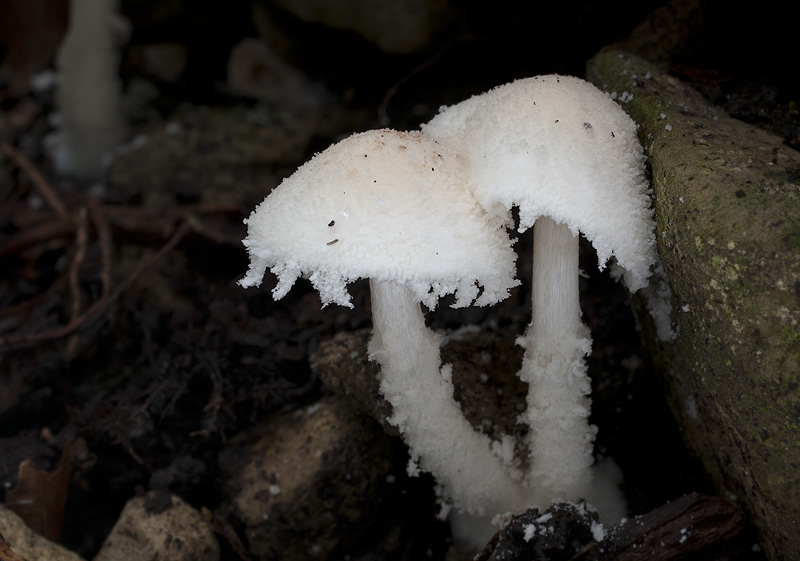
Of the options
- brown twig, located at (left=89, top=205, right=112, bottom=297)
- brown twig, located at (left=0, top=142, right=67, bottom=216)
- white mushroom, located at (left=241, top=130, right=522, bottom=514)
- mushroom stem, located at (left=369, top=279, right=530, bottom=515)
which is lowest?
brown twig, located at (left=0, top=142, right=67, bottom=216)

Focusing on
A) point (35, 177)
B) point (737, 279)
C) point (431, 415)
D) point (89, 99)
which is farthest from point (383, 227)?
point (89, 99)

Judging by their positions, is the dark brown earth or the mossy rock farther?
the dark brown earth

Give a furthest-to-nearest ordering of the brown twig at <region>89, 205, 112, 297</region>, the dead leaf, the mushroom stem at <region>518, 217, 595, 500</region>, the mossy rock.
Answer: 1. the brown twig at <region>89, 205, 112, 297</region>
2. the dead leaf
3. the mushroom stem at <region>518, 217, 595, 500</region>
4. the mossy rock

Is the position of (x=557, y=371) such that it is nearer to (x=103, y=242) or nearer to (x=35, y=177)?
(x=103, y=242)

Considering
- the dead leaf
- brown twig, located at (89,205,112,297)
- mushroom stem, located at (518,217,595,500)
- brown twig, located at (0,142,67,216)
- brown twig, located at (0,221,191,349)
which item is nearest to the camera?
mushroom stem, located at (518,217,595,500)

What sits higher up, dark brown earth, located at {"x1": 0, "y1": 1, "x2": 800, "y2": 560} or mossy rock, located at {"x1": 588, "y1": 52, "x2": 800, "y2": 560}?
mossy rock, located at {"x1": 588, "y1": 52, "x2": 800, "y2": 560}

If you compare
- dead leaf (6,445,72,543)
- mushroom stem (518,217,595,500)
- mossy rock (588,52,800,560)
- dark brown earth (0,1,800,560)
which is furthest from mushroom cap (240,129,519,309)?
dead leaf (6,445,72,543)

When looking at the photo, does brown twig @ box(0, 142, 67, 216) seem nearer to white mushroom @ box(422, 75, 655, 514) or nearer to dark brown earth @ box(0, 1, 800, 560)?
dark brown earth @ box(0, 1, 800, 560)

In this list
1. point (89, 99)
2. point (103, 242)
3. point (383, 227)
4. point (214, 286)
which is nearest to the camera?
point (383, 227)
